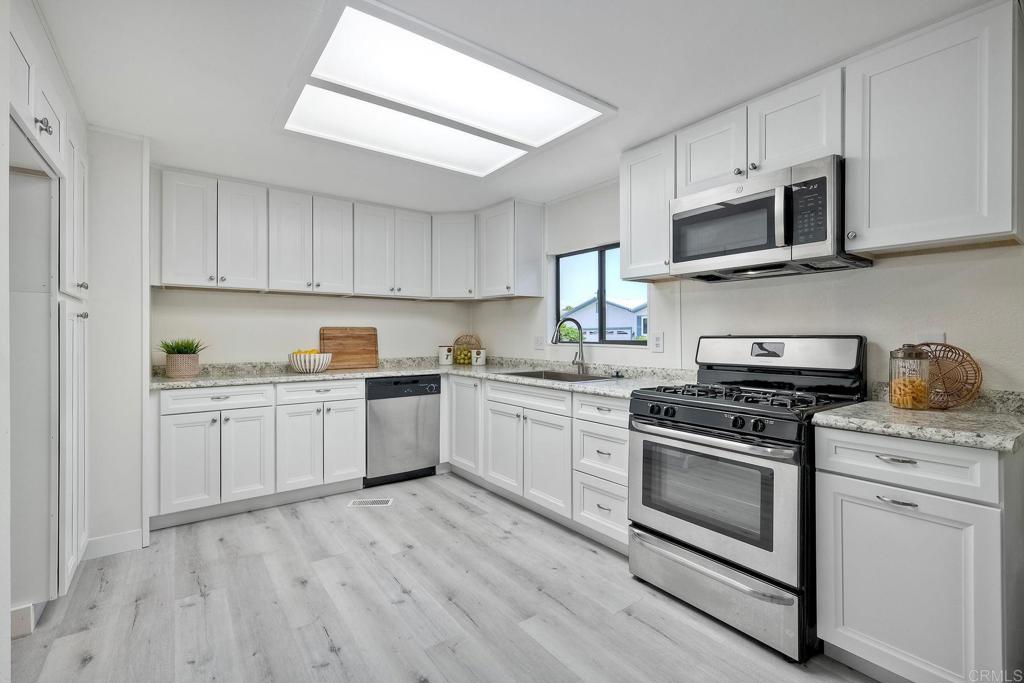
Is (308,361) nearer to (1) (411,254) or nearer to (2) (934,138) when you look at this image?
(1) (411,254)

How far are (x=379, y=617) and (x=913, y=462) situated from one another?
6.69 feet

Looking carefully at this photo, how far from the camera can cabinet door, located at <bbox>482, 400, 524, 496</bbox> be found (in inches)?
130

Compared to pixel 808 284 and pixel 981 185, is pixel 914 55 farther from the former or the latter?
pixel 808 284

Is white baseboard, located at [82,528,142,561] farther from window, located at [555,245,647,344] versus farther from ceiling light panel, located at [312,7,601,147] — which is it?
window, located at [555,245,647,344]

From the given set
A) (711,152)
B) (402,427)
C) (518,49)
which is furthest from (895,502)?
(402,427)

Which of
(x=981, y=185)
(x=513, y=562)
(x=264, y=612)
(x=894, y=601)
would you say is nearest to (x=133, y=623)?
(x=264, y=612)

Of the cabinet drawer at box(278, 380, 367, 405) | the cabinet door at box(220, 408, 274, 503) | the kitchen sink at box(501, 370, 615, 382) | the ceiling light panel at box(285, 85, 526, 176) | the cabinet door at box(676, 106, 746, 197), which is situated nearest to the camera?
the cabinet door at box(676, 106, 746, 197)

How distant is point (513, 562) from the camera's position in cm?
254

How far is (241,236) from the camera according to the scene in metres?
3.48

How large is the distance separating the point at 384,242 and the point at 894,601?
3.82 metres

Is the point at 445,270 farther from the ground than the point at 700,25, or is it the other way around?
the point at 700,25

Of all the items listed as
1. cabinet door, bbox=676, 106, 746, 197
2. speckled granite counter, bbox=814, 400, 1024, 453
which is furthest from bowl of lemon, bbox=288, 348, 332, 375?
speckled granite counter, bbox=814, 400, 1024, 453

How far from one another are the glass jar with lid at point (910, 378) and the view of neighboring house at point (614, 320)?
153 cm

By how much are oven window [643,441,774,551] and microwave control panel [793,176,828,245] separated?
0.97 metres
